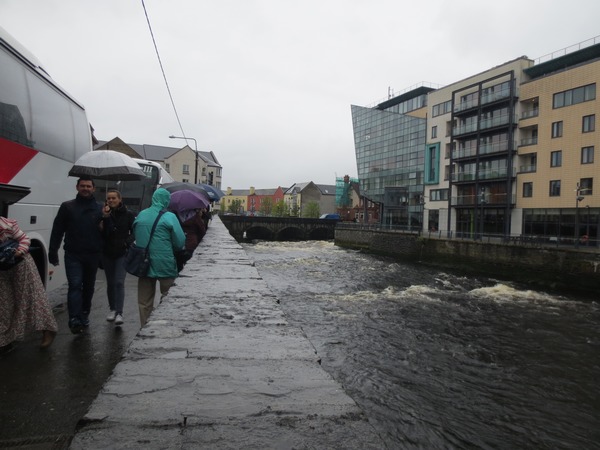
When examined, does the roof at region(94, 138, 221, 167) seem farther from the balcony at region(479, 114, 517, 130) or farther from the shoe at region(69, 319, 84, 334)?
the shoe at region(69, 319, 84, 334)

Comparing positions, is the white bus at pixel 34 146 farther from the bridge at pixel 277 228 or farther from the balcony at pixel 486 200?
the bridge at pixel 277 228

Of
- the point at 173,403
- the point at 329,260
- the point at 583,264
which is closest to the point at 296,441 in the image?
the point at 173,403

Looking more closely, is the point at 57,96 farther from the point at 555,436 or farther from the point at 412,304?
the point at 412,304

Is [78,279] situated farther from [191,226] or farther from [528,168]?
[528,168]

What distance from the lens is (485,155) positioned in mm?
38562

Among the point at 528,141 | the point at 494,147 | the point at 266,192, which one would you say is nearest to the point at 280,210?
the point at 266,192

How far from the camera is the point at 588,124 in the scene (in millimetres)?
30297

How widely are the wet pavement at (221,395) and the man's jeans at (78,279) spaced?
2639 millimetres

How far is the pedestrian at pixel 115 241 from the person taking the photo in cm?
549

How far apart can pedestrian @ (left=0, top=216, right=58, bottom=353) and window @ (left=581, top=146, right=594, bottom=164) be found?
3537 cm

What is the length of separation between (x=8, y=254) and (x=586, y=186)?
35.6 metres

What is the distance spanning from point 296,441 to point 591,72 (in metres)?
37.9

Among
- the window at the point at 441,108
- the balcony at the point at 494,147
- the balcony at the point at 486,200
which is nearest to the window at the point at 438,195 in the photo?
the balcony at the point at 486,200

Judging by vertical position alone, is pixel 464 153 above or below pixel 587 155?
above
